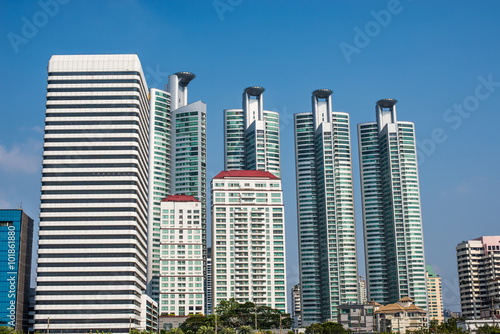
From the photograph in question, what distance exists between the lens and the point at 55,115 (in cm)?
16350

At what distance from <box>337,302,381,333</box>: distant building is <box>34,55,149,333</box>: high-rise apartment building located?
66569mm

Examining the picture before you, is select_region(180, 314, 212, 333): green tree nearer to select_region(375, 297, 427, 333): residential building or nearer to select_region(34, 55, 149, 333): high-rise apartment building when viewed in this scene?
select_region(34, 55, 149, 333): high-rise apartment building

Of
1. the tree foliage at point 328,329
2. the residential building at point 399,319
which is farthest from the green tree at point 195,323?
the residential building at point 399,319

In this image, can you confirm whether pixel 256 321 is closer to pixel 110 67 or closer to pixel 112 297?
pixel 112 297

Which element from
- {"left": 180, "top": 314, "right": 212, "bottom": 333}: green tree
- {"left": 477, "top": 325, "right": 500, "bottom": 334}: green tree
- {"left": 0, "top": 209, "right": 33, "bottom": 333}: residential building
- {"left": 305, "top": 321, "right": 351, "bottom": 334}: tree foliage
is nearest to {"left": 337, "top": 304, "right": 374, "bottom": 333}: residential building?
{"left": 305, "top": 321, "right": 351, "bottom": 334}: tree foliage

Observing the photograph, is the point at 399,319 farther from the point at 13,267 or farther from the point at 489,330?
the point at 13,267

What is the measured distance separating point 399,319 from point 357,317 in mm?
13611

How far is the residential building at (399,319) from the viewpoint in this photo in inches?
7219

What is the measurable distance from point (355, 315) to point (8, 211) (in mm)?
108972

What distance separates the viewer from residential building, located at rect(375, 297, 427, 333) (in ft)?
602

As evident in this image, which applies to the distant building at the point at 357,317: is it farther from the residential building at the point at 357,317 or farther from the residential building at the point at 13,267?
the residential building at the point at 13,267

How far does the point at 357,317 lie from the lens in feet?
631

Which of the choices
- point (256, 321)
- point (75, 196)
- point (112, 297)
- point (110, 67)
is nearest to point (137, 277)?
point (112, 297)

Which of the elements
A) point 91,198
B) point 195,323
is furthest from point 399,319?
point 91,198
